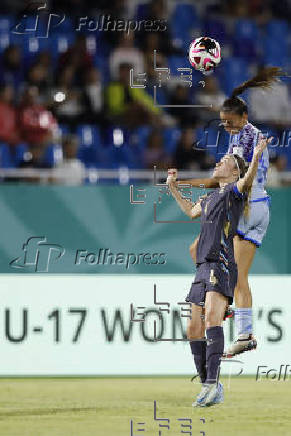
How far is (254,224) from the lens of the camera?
28.7 feet

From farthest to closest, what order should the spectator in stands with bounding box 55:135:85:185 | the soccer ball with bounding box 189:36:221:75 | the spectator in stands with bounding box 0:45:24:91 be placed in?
the spectator in stands with bounding box 0:45:24:91, the spectator in stands with bounding box 55:135:85:185, the soccer ball with bounding box 189:36:221:75

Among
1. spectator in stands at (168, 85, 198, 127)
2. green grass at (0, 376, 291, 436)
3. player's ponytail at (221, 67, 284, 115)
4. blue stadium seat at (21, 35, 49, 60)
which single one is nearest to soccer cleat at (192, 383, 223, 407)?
green grass at (0, 376, 291, 436)

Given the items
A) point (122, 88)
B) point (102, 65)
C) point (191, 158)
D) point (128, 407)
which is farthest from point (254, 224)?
point (102, 65)

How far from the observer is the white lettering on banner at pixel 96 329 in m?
11.7

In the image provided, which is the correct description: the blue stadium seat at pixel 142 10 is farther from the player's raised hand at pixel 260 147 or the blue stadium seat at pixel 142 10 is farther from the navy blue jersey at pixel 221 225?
the player's raised hand at pixel 260 147

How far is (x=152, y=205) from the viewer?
11688 mm

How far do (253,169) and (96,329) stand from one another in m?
4.25

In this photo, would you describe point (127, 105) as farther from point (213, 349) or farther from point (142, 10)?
point (213, 349)

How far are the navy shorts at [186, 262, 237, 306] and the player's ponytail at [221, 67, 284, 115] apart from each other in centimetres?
116

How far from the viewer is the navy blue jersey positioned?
8.33 metres

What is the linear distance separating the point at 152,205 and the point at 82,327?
148 cm

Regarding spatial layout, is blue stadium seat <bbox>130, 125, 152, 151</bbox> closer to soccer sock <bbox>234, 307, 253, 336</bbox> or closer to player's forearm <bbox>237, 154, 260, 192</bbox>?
soccer sock <bbox>234, 307, 253, 336</bbox>

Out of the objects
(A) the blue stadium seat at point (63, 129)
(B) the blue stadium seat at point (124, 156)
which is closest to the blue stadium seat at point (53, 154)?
(A) the blue stadium seat at point (63, 129)

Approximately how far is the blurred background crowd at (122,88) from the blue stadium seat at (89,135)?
1 centimetres
